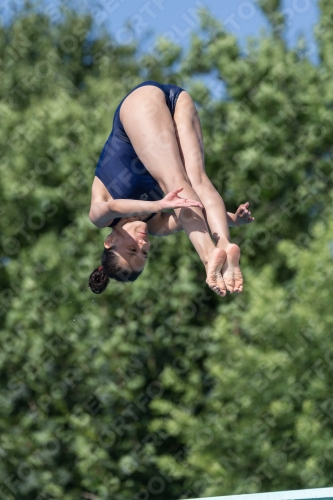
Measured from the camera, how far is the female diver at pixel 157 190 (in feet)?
15.0

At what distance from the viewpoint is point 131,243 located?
5.11 meters

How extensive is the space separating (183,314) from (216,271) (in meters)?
6.93

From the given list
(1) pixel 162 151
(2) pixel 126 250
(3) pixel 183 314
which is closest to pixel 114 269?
(2) pixel 126 250

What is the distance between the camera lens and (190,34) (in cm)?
1236

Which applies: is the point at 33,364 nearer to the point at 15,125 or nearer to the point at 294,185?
the point at 15,125

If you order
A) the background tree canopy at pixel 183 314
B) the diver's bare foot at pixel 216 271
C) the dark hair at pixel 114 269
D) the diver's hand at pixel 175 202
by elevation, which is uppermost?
the diver's hand at pixel 175 202

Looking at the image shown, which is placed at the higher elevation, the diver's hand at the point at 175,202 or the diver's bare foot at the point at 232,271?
the diver's hand at the point at 175,202

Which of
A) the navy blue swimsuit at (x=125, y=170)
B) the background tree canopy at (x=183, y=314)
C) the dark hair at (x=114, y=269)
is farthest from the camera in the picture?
the background tree canopy at (x=183, y=314)

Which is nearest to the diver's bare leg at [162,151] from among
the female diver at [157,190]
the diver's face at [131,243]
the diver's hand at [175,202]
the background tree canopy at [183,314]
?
the female diver at [157,190]

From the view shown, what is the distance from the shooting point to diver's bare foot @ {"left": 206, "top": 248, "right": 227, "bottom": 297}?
175 inches

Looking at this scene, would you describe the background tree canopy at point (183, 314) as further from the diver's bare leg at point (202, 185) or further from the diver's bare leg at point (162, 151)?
the diver's bare leg at point (162, 151)

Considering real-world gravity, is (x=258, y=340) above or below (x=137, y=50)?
below

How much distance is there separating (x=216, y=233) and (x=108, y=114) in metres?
7.13

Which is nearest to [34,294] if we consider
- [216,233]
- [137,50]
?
[137,50]
